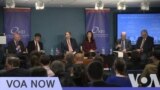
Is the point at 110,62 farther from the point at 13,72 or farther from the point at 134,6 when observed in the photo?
the point at 13,72

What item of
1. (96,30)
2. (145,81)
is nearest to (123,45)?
(96,30)

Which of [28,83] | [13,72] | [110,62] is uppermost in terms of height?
[28,83]

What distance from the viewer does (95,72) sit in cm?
405

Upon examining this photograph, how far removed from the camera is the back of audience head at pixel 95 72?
157 inches

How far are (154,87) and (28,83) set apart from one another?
36.6 inches

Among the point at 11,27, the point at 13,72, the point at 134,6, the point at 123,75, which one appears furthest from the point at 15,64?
the point at 134,6

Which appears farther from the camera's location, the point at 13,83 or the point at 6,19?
the point at 6,19

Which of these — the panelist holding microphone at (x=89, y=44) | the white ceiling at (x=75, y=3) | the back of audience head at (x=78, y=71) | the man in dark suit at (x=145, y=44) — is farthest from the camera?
the panelist holding microphone at (x=89, y=44)

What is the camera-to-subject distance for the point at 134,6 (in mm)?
13445

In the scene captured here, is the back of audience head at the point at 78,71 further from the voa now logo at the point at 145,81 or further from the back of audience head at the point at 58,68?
the voa now logo at the point at 145,81

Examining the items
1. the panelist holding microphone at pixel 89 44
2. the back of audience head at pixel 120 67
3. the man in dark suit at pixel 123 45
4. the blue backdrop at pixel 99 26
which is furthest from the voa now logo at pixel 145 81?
the blue backdrop at pixel 99 26

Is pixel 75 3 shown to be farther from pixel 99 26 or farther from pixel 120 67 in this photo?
pixel 120 67

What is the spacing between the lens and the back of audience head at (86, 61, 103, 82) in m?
3.98

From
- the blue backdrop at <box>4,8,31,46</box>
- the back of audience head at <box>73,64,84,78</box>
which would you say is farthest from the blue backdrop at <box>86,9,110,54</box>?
the back of audience head at <box>73,64,84,78</box>
